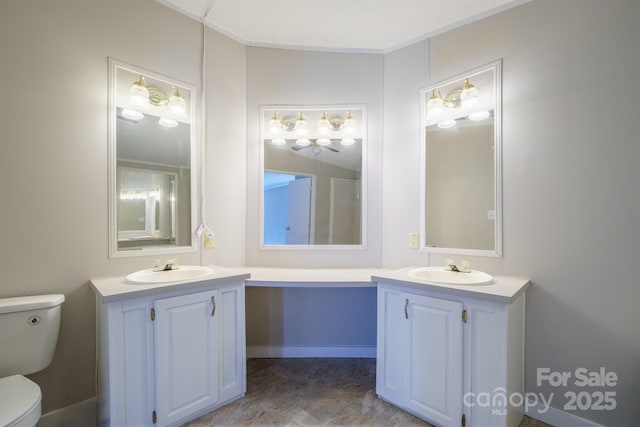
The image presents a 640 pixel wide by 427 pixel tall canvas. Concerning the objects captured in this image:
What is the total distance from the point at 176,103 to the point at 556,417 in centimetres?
302

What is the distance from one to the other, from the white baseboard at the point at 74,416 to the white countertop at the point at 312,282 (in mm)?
709

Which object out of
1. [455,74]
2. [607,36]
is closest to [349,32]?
[455,74]

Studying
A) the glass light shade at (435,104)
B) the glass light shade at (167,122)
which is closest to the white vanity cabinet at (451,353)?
the glass light shade at (435,104)

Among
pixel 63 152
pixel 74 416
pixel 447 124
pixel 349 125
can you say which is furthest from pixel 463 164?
pixel 74 416

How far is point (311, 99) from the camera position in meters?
2.34

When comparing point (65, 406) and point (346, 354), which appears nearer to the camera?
point (65, 406)

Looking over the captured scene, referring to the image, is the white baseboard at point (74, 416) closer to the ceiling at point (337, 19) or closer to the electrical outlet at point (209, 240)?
the electrical outlet at point (209, 240)

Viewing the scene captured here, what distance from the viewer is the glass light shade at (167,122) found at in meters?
1.92

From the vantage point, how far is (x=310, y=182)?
2359 millimetres

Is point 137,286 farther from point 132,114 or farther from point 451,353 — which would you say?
point 451,353

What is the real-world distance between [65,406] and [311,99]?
253 cm

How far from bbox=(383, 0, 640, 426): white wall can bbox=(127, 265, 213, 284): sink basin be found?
1.85 metres

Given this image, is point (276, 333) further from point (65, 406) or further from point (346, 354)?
point (65, 406)

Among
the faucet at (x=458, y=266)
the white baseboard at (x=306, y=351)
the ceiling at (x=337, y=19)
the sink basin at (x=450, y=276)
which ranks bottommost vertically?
the white baseboard at (x=306, y=351)
